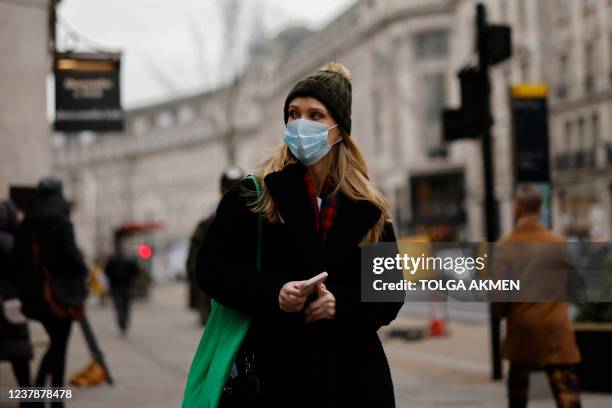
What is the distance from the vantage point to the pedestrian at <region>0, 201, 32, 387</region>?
22.7 feet

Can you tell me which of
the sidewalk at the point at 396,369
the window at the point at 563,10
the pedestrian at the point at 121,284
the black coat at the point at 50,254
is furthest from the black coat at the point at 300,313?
the window at the point at 563,10

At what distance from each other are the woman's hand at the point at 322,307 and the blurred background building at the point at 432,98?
10.7 metres

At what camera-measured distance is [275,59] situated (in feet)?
339

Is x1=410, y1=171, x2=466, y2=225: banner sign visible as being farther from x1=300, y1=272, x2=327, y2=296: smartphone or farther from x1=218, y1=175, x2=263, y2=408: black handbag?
x1=300, y1=272, x2=327, y2=296: smartphone

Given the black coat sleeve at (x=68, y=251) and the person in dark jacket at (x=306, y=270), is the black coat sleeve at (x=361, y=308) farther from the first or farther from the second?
the black coat sleeve at (x=68, y=251)

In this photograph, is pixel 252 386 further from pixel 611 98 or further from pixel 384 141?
pixel 384 141

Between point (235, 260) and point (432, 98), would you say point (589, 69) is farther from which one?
point (235, 260)

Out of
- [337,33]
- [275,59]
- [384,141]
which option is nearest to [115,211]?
[275,59]

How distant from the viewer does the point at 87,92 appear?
12672 millimetres

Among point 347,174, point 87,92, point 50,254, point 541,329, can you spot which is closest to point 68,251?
point 50,254

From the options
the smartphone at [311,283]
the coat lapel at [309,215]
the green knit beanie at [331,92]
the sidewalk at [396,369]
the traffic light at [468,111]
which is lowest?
the sidewalk at [396,369]

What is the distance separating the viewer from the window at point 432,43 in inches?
2509

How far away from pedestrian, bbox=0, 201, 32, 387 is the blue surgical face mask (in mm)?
4343

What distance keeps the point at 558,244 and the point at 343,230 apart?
306 centimetres
